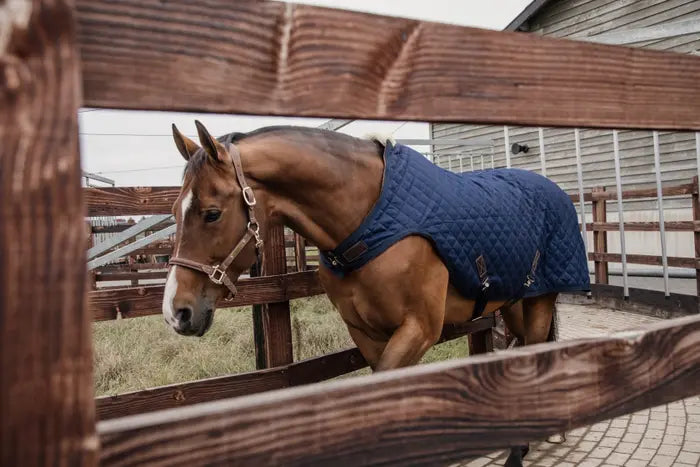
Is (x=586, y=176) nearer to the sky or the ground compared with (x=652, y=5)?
nearer to the ground

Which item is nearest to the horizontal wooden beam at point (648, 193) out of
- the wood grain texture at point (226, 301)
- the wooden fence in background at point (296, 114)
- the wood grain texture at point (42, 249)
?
the wood grain texture at point (226, 301)

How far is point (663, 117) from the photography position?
1177 millimetres

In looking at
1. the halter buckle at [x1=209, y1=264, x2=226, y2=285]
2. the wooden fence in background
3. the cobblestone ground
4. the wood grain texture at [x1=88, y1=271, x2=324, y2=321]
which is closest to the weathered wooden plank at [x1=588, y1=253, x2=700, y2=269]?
the cobblestone ground

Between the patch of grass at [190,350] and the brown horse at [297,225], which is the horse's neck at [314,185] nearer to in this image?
the brown horse at [297,225]

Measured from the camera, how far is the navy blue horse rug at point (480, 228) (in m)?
2.19

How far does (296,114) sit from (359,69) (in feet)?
0.50

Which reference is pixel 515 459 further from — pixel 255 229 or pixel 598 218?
pixel 598 218

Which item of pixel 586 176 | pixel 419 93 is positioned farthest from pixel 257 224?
pixel 586 176

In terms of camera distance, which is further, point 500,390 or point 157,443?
point 500,390

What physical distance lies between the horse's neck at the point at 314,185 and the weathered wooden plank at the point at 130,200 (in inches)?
52.3

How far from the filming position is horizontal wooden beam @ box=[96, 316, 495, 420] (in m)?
2.45

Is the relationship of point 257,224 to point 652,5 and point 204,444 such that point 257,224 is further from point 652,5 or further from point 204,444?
point 652,5

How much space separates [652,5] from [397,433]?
1150cm

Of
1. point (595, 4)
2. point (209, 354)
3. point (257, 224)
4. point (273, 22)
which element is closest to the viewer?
point (273, 22)
